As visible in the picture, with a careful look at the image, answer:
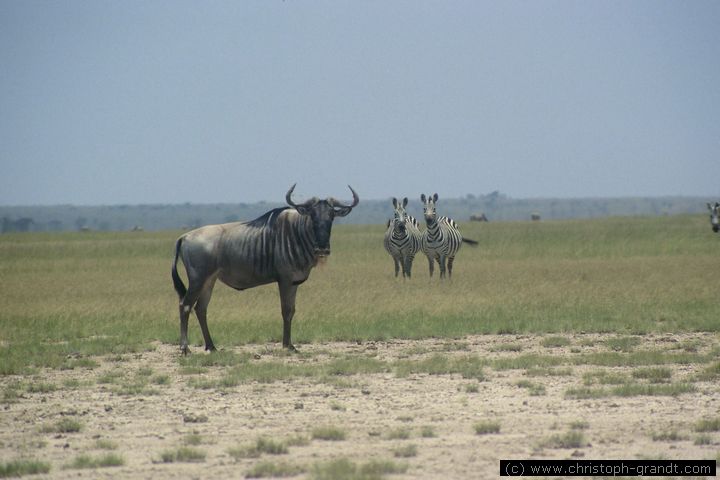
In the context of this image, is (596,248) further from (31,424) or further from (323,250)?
(31,424)

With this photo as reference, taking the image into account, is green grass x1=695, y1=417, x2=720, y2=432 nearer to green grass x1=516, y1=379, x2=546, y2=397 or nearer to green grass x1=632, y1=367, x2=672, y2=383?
green grass x1=516, y1=379, x2=546, y2=397

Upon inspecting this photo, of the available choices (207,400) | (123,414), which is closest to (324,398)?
(207,400)

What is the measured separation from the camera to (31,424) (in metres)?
10.4

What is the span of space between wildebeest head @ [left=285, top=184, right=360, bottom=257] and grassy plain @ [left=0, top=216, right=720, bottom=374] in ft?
1.11

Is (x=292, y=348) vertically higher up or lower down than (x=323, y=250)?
lower down

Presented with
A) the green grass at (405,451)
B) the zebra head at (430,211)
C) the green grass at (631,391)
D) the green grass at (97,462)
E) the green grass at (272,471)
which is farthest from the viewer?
the zebra head at (430,211)

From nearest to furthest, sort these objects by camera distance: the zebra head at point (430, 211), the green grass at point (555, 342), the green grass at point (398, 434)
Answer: the green grass at point (398, 434) → the green grass at point (555, 342) → the zebra head at point (430, 211)

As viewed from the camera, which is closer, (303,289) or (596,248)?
(303,289)

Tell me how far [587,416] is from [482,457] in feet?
6.53

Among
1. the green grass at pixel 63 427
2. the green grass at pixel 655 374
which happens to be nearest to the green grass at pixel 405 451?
the green grass at pixel 63 427

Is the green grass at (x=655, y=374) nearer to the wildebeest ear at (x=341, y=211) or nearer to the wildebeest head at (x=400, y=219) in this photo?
the wildebeest ear at (x=341, y=211)

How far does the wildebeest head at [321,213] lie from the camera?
15.2m

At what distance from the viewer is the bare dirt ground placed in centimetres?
866

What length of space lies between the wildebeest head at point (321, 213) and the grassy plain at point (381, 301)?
0.34 metres
